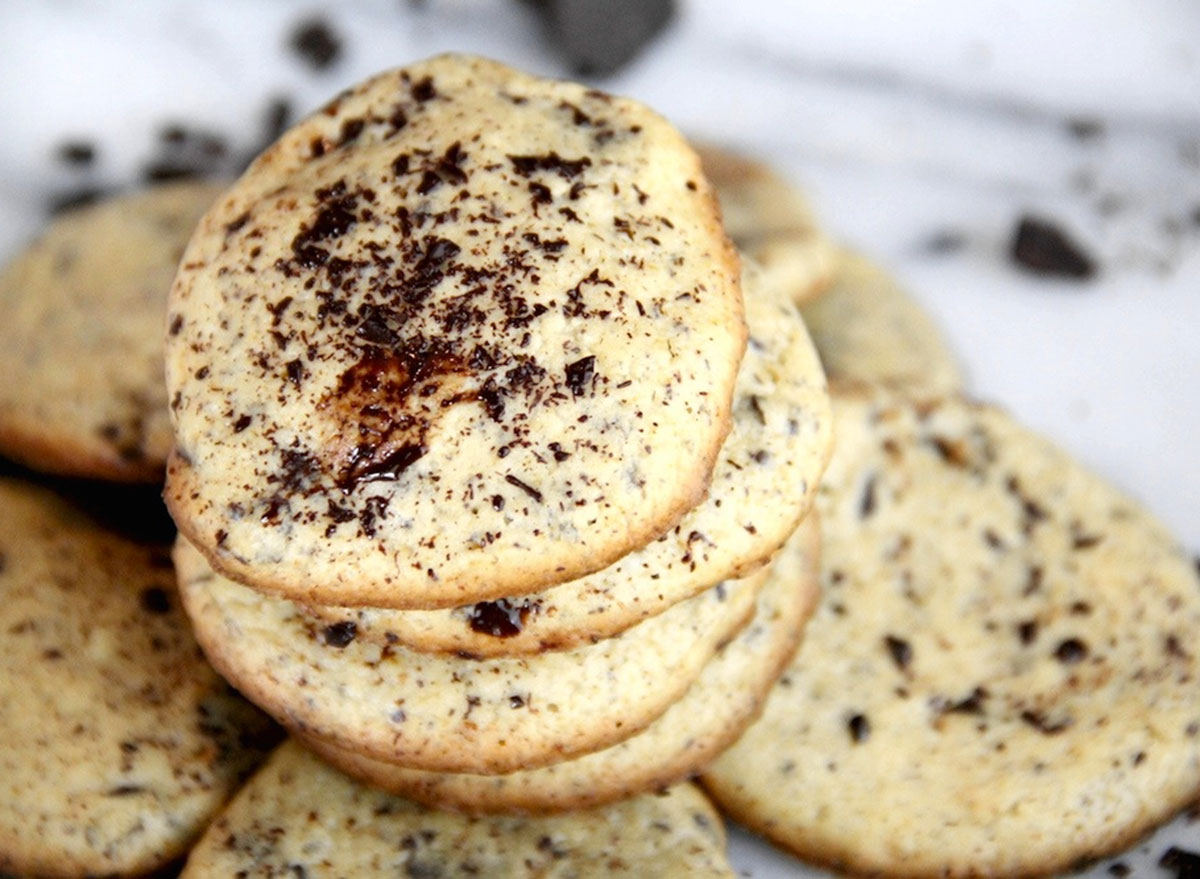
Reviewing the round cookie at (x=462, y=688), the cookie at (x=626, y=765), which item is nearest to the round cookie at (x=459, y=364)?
the round cookie at (x=462, y=688)

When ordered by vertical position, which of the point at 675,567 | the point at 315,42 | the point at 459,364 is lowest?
the point at 675,567

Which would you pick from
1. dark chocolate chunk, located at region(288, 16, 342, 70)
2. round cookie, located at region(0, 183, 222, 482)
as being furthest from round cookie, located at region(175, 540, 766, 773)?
dark chocolate chunk, located at region(288, 16, 342, 70)

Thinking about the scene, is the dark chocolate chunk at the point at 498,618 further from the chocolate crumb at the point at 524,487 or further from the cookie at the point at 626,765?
the cookie at the point at 626,765

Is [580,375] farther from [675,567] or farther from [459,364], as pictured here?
[675,567]

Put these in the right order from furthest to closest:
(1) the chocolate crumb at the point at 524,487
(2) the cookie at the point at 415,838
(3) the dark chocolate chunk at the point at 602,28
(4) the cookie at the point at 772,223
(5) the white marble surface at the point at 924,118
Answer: (3) the dark chocolate chunk at the point at 602,28, (5) the white marble surface at the point at 924,118, (4) the cookie at the point at 772,223, (2) the cookie at the point at 415,838, (1) the chocolate crumb at the point at 524,487

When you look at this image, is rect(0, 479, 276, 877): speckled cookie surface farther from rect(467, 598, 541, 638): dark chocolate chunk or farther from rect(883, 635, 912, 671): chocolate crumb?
rect(883, 635, 912, 671): chocolate crumb

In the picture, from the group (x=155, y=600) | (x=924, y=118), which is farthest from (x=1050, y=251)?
(x=155, y=600)
